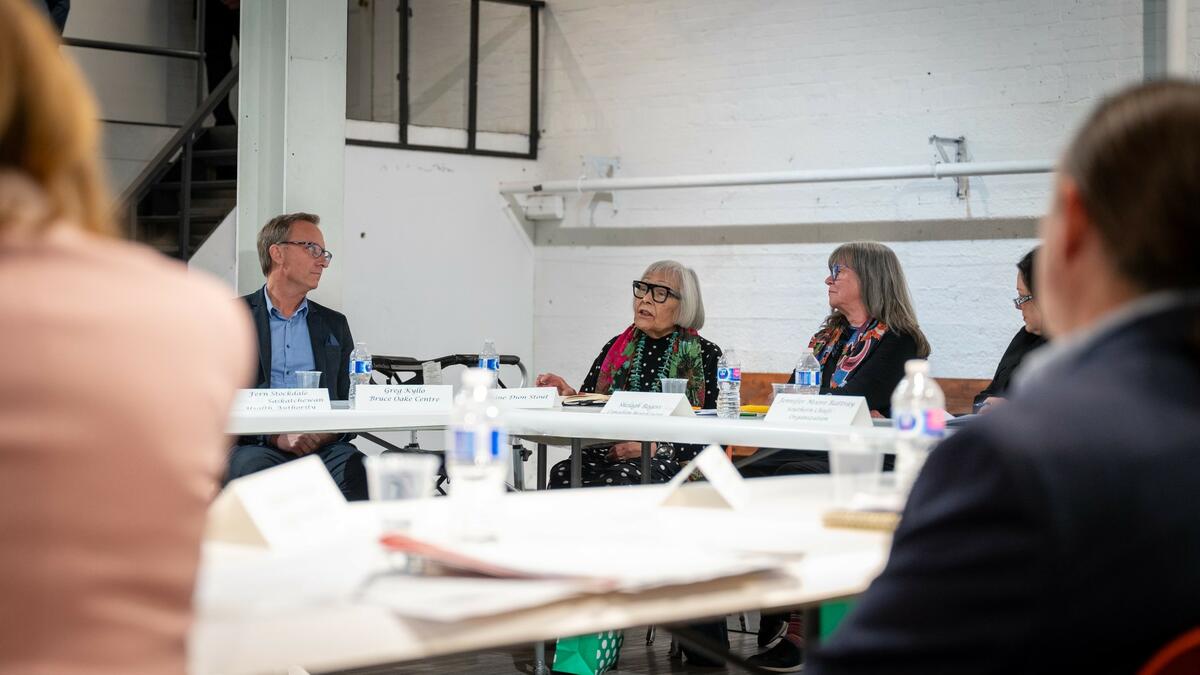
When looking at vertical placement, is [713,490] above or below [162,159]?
below

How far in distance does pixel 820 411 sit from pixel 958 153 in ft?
8.88

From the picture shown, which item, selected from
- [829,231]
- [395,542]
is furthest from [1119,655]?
[829,231]

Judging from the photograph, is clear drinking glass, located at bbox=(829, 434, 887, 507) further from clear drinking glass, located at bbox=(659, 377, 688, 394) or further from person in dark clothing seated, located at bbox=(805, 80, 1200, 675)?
clear drinking glass, located at bbox=(659, 377, 688, 394)

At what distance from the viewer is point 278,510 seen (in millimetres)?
1633

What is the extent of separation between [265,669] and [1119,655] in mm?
663

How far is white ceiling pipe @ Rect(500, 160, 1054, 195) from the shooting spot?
599 cm

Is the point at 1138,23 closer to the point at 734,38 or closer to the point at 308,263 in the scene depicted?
the point at 734,38

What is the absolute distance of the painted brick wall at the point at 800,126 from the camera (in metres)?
6.07

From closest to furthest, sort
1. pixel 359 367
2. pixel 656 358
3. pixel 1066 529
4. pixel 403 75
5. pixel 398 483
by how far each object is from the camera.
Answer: pixel 1066 529 → pixel 398 483 → pixel 359 367 → pixel 656 358 → pixel 403 75

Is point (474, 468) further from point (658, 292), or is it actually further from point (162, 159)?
point (162, 159)

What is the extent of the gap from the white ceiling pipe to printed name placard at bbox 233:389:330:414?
3139 millimetres

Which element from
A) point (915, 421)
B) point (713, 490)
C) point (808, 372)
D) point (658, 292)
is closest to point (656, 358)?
point (658, 292)

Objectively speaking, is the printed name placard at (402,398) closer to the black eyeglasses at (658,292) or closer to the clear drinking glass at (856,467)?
the black eyeglasses at (658,292)

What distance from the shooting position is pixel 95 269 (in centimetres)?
93
